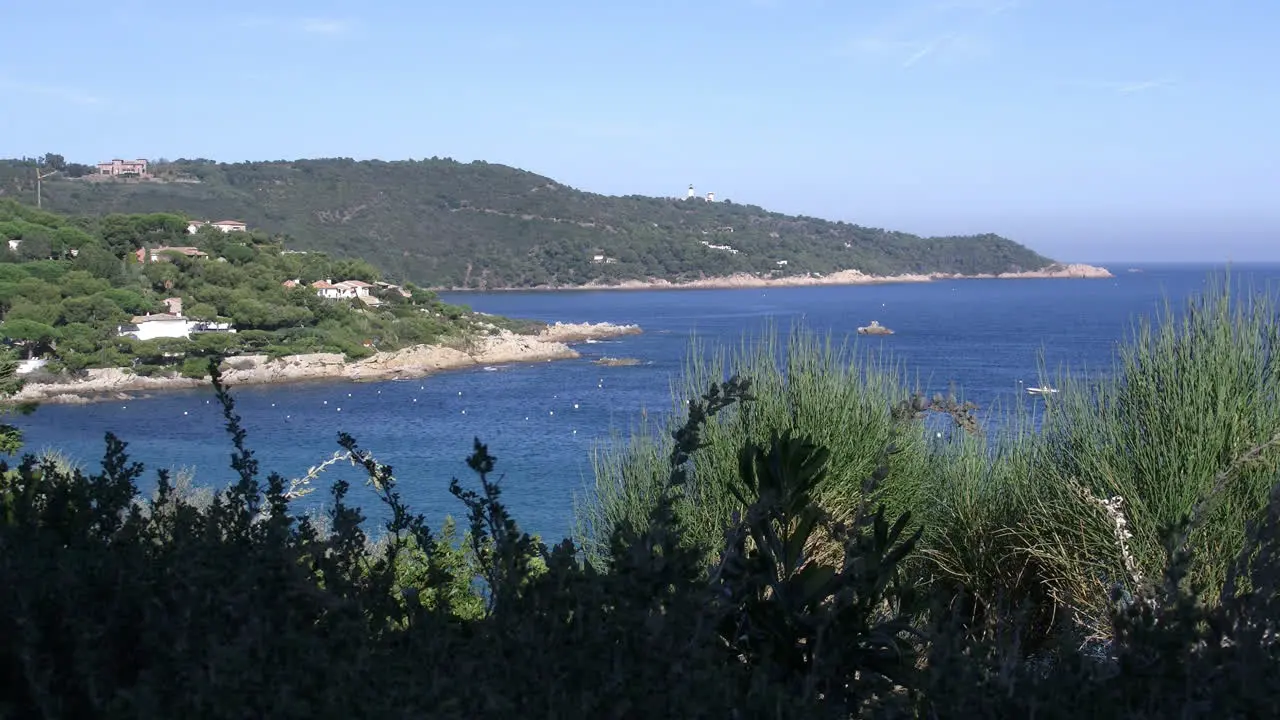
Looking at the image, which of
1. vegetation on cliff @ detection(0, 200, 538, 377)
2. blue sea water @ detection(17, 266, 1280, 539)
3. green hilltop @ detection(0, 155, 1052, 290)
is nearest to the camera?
blue sea water @ detection(17, 266, 1280, 539)

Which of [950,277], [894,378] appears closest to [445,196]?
[950,277]

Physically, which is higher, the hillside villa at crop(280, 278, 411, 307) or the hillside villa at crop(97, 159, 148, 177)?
the hillside villa at crop(97, 159, 148, 177)

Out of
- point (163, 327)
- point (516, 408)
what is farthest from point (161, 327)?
point (516, 408)

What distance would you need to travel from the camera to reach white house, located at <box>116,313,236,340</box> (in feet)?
138

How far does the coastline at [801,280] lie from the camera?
106 metres

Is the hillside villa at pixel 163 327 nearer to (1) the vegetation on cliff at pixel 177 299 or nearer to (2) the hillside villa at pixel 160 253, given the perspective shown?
(1) the vegetation on cliff at pixel 177 299

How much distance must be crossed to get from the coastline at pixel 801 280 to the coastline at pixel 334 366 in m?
40.1

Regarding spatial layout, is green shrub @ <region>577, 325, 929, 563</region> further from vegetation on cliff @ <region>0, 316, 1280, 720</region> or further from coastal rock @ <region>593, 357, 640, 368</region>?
coastal rock @ <region>593, 357, 640, 368</region>

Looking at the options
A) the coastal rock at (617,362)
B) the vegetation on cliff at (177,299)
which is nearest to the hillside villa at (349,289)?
the vegetation on cliff at (177,299)

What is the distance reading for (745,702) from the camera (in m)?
1.29

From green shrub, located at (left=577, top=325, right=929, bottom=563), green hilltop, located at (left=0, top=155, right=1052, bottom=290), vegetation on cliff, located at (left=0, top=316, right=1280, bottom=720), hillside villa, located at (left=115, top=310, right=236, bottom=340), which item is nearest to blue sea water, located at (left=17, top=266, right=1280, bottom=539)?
green shrub, located at (left=577, top=325, right=929, bottom=563)

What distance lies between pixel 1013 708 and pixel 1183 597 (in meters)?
0.30

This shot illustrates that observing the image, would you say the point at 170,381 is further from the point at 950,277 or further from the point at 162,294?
the point at 950,277

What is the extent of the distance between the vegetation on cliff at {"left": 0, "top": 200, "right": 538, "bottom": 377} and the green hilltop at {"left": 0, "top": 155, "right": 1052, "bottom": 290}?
83.2 ft
